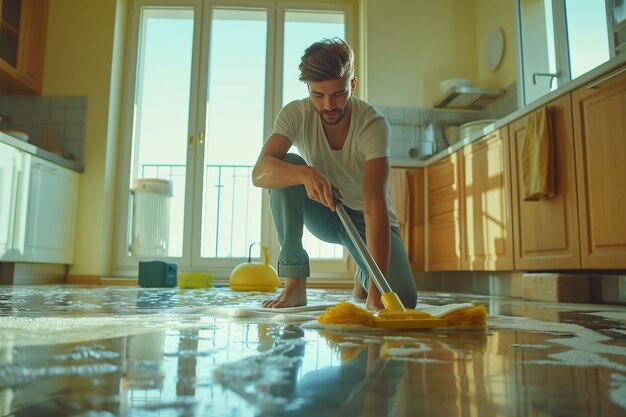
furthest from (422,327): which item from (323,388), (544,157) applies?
(544,157)

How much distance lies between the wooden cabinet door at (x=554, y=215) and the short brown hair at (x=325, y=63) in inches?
50.2

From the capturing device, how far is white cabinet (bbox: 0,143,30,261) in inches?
121

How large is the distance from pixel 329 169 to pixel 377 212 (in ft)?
1.10

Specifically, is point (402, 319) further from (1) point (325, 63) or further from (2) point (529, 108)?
(2) point (529, 108)

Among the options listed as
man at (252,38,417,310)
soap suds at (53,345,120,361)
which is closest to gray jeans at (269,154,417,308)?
man at (252,38,417,310)

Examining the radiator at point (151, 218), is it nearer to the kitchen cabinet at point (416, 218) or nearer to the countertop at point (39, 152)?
the countertop at point (39, 152)

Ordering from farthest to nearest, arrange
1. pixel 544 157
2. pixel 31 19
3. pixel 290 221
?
1. pixel 31 19
2. pixel 544 157
3. pixel 290 221

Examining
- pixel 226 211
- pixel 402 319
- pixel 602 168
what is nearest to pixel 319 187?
pixel 402 319

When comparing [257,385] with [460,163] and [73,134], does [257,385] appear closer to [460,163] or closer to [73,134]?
[460,163]

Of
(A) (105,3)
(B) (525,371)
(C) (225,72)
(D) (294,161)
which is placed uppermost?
(A) (105,3)

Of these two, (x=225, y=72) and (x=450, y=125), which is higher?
(x=225, y=72)

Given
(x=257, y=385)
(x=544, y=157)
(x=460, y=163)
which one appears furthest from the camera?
(x=460, y=163)

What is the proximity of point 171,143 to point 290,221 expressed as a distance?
9.78 ft

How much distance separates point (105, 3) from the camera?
4.14 meters
